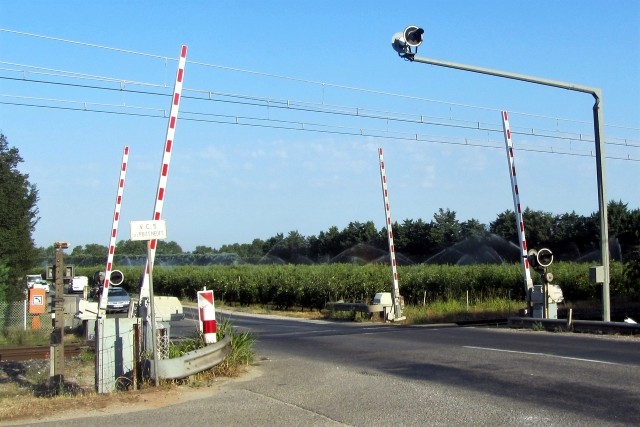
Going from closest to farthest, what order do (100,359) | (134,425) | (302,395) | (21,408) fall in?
(134,425) < (21,408) < (302,395) < (100,359)

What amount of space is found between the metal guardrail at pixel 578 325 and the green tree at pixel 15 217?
93.3 ft

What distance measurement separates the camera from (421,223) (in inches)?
3091

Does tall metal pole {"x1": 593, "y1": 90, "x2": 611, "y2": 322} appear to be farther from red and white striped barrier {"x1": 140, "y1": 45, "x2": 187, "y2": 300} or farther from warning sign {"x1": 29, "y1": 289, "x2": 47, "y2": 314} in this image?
warning sign {"x1": 29, "y1": 289, "x2": 47, "y2": 314}

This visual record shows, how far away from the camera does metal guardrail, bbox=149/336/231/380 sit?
10727 millimetres

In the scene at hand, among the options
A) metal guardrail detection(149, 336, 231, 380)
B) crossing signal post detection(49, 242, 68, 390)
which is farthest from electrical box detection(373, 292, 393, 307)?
crossing signal post detection(49, 242, 68, 390)

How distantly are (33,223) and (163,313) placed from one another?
32.3m

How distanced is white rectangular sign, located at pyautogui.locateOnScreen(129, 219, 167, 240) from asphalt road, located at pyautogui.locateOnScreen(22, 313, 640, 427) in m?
2.36

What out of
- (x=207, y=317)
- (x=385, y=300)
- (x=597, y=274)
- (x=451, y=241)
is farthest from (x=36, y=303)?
(x=451, y=241)

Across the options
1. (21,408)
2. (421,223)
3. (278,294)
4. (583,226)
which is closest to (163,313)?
(21,408)

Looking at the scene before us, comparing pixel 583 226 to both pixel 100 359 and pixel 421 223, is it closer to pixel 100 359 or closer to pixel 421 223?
pixel 421 223

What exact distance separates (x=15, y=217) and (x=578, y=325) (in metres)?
32.7

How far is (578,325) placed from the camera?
18.2 m

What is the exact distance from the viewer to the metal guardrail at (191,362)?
10727mm

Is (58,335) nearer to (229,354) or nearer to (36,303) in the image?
(229,354)
